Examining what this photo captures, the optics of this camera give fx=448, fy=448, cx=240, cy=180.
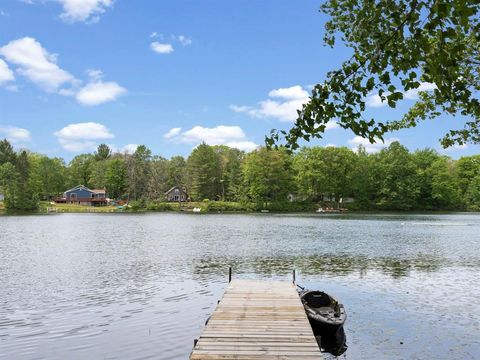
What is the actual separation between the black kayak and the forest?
109010 mm

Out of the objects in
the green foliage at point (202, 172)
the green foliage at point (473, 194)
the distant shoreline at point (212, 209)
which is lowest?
the distant shoreline at point (212, 209)

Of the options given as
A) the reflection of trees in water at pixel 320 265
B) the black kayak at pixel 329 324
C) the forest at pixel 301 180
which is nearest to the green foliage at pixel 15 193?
the forest at pixel 301 180

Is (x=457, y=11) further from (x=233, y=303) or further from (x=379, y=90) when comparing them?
(x=233, y=303)

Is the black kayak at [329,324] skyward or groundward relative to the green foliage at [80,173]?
groundward

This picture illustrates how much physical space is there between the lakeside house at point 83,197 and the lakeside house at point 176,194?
2204cm

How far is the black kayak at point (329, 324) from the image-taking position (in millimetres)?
15438

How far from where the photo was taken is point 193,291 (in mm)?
23969

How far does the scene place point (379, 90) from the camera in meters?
6.30

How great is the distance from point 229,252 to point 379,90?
35353 mm

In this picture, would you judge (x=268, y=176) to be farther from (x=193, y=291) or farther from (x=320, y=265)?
(x=193, y=291)

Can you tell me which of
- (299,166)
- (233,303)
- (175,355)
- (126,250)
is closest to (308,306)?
(233,303)

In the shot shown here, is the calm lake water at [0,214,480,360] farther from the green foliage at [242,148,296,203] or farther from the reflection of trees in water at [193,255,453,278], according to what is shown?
the green foliage at [242,148,296,203]

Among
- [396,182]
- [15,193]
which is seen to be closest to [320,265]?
[396,182]

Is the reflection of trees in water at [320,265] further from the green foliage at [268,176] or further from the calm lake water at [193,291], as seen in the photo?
the green foliage at [268,176]
